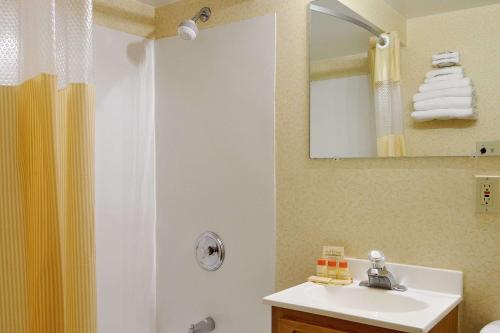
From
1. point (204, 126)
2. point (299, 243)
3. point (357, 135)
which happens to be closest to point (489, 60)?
point (357, 135)

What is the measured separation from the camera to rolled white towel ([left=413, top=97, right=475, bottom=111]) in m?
1.60

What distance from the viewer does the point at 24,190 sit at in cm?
133

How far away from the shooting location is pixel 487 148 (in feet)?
5.15

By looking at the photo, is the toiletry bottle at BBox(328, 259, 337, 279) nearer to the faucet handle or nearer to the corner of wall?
the faucet handle

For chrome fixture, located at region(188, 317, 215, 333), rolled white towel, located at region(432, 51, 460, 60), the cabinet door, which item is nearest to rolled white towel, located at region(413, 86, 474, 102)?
rolled white towel, located at region(432, 51, 460, 60)

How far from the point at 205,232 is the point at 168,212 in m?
0.27

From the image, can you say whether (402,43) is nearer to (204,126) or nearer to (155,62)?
(204,126)

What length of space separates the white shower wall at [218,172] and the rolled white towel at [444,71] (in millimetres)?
694

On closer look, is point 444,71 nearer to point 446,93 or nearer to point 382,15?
point 446,93

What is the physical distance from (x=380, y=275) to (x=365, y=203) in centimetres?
29

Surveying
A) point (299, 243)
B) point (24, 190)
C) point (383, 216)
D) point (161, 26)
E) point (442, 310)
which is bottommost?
point (442, 310)

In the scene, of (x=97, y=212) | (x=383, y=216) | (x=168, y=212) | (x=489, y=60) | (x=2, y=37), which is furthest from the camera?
(x=168, y=212)

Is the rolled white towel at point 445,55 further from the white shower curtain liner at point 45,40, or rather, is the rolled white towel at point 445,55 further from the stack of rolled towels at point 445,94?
the white shower curtain liner at point 45,40

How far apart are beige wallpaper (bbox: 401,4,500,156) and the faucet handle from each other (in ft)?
1.27
